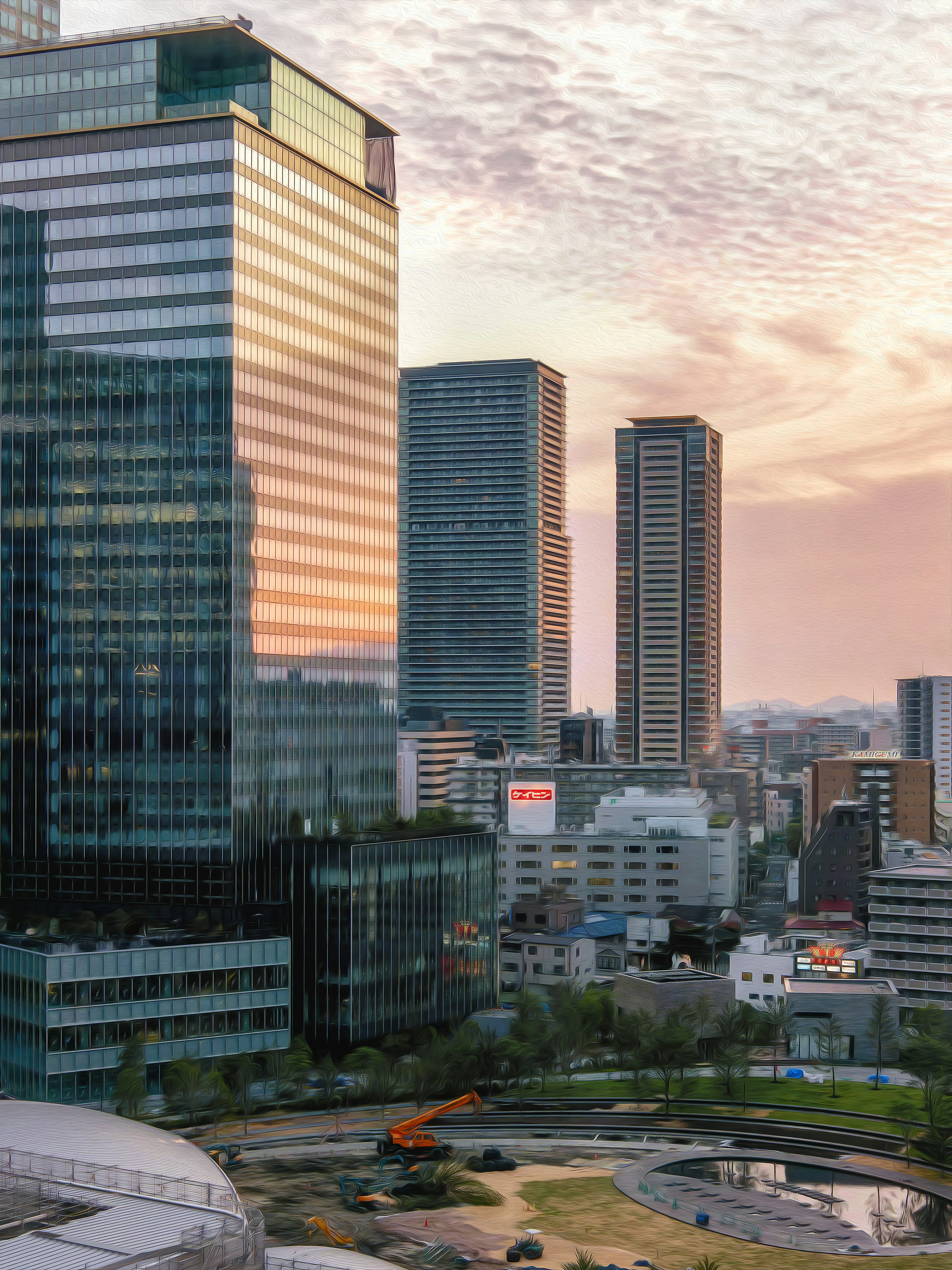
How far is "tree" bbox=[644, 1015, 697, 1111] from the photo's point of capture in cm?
11688

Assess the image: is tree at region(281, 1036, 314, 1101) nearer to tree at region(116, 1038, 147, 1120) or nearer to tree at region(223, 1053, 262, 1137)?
tree at region(223, 1053, 262, 1137)

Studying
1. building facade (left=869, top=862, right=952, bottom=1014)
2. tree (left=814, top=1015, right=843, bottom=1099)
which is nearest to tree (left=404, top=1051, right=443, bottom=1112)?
tree (left=814, top=1015, right=843, bottom=1099)

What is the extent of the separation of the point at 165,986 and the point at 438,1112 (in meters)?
25.5

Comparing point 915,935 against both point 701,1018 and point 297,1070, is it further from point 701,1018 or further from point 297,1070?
point 297,1070

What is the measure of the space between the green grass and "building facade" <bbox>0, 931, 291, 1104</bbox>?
25.4m

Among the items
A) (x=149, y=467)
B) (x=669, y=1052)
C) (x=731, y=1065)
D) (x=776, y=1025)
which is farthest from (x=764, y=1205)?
(x=149, y=467)

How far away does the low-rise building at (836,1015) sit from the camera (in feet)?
442

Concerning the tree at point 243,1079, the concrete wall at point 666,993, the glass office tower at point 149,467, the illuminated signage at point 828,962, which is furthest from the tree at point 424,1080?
the illuminated signage at point 828,962

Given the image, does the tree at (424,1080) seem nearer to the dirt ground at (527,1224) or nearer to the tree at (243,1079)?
the tree at (243,1079)

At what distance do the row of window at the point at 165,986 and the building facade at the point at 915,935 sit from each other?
6496 cm

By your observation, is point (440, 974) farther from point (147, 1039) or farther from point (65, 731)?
point (65, 731)

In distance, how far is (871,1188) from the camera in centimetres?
9619

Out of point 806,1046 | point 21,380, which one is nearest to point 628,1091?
point 806,1046

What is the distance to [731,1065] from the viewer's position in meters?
117
